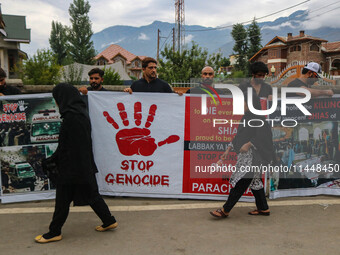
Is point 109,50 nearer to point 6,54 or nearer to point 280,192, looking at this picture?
point 6,54

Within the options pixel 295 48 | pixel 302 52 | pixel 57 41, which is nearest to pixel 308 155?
pixel 302 52

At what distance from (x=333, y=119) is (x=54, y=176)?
164 inches

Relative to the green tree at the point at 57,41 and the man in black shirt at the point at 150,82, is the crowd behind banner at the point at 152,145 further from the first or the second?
the green tree at the point at 57,41

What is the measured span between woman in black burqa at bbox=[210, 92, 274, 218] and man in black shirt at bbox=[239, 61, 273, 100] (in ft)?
0.45

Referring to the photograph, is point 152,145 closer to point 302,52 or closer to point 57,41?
point 302,52

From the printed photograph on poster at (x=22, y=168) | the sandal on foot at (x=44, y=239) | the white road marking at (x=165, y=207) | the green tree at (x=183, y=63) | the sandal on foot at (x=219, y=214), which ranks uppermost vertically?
the green tree at (x=183, y=63)

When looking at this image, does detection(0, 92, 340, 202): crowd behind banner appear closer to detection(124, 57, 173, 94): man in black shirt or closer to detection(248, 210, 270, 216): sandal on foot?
detection(124, 57, 173, 94): man in black shirt

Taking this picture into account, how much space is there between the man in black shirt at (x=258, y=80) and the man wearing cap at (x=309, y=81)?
0.77 meters

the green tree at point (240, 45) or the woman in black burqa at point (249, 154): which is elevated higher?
the green tree at point (240, 45)

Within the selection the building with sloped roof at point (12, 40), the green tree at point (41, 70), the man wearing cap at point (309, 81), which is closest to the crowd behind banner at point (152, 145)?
the man wearing cap at point (309, 81)

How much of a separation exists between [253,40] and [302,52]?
1185 centimetres

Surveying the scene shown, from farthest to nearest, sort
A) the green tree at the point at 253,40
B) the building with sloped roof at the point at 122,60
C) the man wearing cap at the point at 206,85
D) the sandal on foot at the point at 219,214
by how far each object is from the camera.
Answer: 1. the building with sloped roof at the point at 122,60
2. the green tree at the point at 253,40
3. the man wearing cap at the point at 206,85
4. the sandal on foot at the point at 219,214

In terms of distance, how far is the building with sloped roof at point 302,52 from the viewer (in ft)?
200

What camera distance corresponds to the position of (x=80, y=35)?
6556cm
